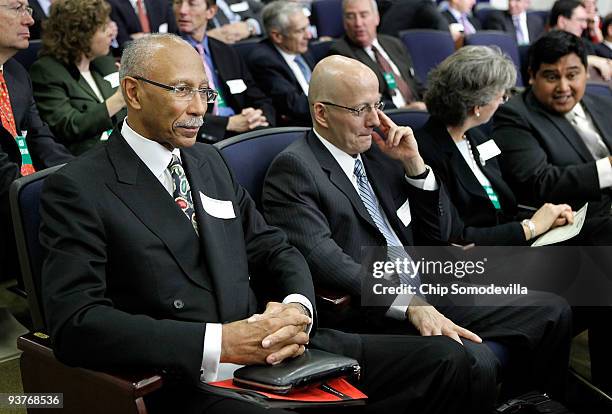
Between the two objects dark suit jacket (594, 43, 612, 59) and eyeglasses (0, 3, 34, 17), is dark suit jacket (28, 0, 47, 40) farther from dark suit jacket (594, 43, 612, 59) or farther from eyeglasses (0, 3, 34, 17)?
dark suit jacket (594, 43, 612, 59)

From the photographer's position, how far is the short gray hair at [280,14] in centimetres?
462

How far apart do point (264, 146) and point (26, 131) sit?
1.09 m

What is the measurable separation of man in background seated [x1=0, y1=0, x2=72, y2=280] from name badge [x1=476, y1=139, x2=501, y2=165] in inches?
65.3

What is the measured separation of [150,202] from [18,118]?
1.42 meters

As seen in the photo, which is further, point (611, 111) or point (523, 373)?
point (611, 111)

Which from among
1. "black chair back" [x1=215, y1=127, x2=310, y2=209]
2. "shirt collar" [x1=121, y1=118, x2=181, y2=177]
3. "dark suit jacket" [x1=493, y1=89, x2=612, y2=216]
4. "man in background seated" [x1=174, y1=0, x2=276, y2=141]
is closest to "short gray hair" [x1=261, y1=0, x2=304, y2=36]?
"man in background seated" [x1=174, y1=0, x2=276, y2=141]

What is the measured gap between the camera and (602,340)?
111 inches

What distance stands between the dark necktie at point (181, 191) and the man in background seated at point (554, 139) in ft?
5.58

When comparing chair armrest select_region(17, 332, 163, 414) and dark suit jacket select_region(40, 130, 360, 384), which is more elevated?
dark suit jacket select_region(40, 130, 360, 384)

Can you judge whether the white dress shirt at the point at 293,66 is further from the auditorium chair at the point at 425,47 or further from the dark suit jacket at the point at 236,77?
the auditorium chair at the point at 425,47

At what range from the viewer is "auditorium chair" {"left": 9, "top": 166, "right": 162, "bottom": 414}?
62.4 inches

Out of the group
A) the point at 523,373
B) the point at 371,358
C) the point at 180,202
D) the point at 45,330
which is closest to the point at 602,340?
the point at 523,373

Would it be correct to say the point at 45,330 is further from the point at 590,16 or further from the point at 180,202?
the point at 590,16

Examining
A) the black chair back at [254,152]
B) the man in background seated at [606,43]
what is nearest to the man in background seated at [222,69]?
the black chair back at [254,152]
